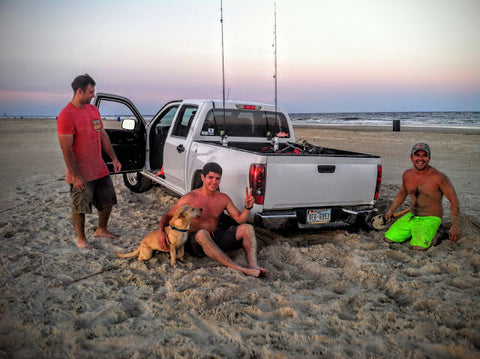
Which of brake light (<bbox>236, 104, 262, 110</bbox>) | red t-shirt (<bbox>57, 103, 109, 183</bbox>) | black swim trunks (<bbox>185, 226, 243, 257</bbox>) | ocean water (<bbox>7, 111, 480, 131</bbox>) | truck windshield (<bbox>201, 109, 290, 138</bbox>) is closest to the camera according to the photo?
black swim trunks (<bbox>185, 226, 243, 257</bbox>)

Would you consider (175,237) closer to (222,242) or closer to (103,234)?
(222,242)

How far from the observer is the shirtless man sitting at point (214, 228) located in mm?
3842

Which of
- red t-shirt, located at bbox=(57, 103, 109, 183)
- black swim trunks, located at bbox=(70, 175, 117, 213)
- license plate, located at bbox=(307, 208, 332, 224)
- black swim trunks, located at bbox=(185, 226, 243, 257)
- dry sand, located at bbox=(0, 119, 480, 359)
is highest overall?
red t-shirt, located at bbox=(57, 103, 109, 183)

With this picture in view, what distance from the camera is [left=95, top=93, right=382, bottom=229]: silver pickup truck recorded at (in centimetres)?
407

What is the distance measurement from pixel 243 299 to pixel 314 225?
154 centimetres

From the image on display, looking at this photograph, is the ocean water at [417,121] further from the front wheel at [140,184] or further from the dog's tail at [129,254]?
the dog's tail at [129,254]

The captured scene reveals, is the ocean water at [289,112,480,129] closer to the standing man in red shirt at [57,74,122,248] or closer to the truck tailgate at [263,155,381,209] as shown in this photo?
the truck tailgate at [263,155,381,209]

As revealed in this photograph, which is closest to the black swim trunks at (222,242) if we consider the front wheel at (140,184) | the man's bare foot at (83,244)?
the man's bare foot at (83,244)

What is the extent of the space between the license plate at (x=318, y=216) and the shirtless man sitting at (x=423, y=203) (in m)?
0.95

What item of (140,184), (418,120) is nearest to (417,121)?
(418,120)

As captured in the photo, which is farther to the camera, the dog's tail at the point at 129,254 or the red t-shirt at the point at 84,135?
the red t-shirt at the point at 84,135

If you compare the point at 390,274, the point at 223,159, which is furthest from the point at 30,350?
the point at 390,274

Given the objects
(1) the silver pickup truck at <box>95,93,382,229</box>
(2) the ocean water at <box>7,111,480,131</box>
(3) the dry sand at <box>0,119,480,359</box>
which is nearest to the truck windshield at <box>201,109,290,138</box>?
(1) the silver pickup truck at <box>95,93,382,229</box>

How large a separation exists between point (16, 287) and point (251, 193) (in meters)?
2.40
